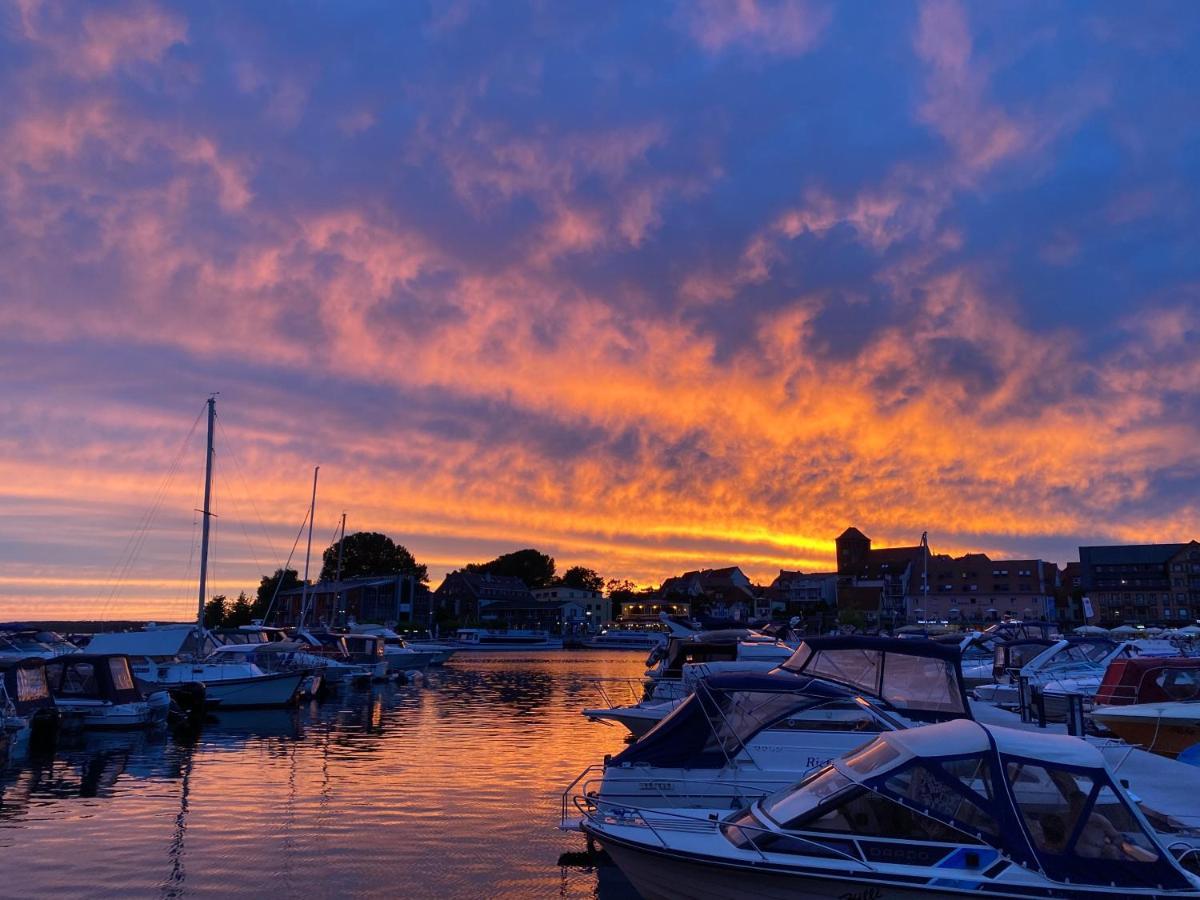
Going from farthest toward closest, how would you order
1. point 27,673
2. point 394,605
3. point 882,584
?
1. point 882,584
2. point 394,605
3. point 27,673

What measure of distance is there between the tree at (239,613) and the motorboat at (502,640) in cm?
4601

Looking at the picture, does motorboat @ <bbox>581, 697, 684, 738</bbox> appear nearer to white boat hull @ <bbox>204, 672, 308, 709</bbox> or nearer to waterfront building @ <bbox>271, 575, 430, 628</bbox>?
white boat hull @ <bbox>204, 672, 308, 709</bbox>

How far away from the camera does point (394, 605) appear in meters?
150

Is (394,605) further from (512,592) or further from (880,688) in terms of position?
(880,688)

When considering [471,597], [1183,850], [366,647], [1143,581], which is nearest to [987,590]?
[1143,581]

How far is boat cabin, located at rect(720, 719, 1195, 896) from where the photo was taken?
33.2ft

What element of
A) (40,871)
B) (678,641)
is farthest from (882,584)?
(40,871)

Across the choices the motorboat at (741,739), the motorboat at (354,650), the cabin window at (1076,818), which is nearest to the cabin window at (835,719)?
the motorboat at (741,739)

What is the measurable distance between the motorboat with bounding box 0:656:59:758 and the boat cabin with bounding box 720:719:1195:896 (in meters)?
27.1

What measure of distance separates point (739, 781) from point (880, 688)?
4.55 metres

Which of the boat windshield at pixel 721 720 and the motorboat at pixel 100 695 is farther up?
Answer: the boat windshield at pixel 721 720

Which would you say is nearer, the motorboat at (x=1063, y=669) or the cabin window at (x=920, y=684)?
the cabin window at (x=920, y=684)

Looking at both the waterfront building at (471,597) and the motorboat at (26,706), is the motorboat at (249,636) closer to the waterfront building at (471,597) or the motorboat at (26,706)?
the motorboat at (26,706)

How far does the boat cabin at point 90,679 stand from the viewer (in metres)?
37.0
